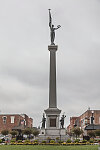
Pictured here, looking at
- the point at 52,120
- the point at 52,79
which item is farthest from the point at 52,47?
the point at 52,120

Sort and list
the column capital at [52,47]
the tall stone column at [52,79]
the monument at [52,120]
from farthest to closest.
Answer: the column capital at [52,47], the tall stone column at [52,79], the monument at [52,120]

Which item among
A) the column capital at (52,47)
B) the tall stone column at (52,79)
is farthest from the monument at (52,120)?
the column capital at (52,47)

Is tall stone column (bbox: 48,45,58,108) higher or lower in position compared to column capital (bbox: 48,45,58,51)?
lower

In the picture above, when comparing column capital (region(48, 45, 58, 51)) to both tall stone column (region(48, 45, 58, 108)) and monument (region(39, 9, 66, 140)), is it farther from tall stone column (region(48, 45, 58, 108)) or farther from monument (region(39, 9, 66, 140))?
monument (region(39, 9, 66, 140))

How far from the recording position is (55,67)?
3656 cm

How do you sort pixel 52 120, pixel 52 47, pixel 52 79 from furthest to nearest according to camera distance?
pixel 52 47, pixel 52 79, pixel 52 120

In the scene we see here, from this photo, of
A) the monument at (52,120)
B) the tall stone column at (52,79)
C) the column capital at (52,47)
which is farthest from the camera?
the column capital at (52,47)

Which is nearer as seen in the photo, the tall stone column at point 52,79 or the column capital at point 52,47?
the tall stone column at point 52,79

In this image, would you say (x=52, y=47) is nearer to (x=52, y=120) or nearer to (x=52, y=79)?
(x=52, y=79)

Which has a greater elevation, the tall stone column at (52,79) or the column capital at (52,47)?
the column capital at (52,47)

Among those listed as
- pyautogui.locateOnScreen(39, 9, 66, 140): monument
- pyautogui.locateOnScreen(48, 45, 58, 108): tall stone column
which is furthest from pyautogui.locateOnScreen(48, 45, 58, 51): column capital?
pyautogui.locateOnScreen(39, 9, 66, 140): monument

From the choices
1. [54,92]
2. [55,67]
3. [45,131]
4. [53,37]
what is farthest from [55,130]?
[53,37]

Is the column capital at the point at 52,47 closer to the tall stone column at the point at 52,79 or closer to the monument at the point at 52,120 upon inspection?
the tall stone column at the point at 52,79

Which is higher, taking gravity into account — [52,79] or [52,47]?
[52,47]
